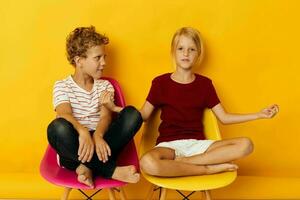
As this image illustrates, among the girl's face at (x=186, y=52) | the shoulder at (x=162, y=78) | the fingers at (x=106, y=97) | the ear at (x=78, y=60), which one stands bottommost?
the fingers at (x=106, y=97)

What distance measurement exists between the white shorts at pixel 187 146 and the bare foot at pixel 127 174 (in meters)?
0.26

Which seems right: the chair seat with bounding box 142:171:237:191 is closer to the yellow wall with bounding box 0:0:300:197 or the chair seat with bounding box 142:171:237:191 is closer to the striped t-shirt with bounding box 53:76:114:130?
the striped t-shirt with bounding box 53:76:114:130

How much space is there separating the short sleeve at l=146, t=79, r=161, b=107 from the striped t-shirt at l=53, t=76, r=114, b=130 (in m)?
0.18

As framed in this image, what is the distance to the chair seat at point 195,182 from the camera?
5.40ft

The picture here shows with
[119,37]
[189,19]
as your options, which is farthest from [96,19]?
[189,19]

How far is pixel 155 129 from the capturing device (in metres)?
2.05

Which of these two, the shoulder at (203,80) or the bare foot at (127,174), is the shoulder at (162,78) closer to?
the shoulder at (203,80)

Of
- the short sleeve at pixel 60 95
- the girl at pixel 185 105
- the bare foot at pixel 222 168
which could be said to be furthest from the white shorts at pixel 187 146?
the short sleeve at pixel 60 95

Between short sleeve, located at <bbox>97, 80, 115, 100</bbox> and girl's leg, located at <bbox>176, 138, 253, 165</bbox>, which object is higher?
short sleeve, located at <bbox>97, 80, 115, 100</bbox>

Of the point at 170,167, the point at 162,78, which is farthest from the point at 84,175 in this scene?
the point at 162,78

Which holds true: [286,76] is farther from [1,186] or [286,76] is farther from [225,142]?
[1,186]

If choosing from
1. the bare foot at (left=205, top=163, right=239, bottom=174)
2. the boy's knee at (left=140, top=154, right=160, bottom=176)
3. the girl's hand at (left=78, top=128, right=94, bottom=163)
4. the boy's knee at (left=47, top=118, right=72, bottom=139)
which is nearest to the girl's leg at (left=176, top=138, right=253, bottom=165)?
the bare foot at (left=205, top=163, right=239, bottom=174)

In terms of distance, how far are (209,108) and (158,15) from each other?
1.63 feet

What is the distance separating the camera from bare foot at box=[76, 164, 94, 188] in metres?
1.65
